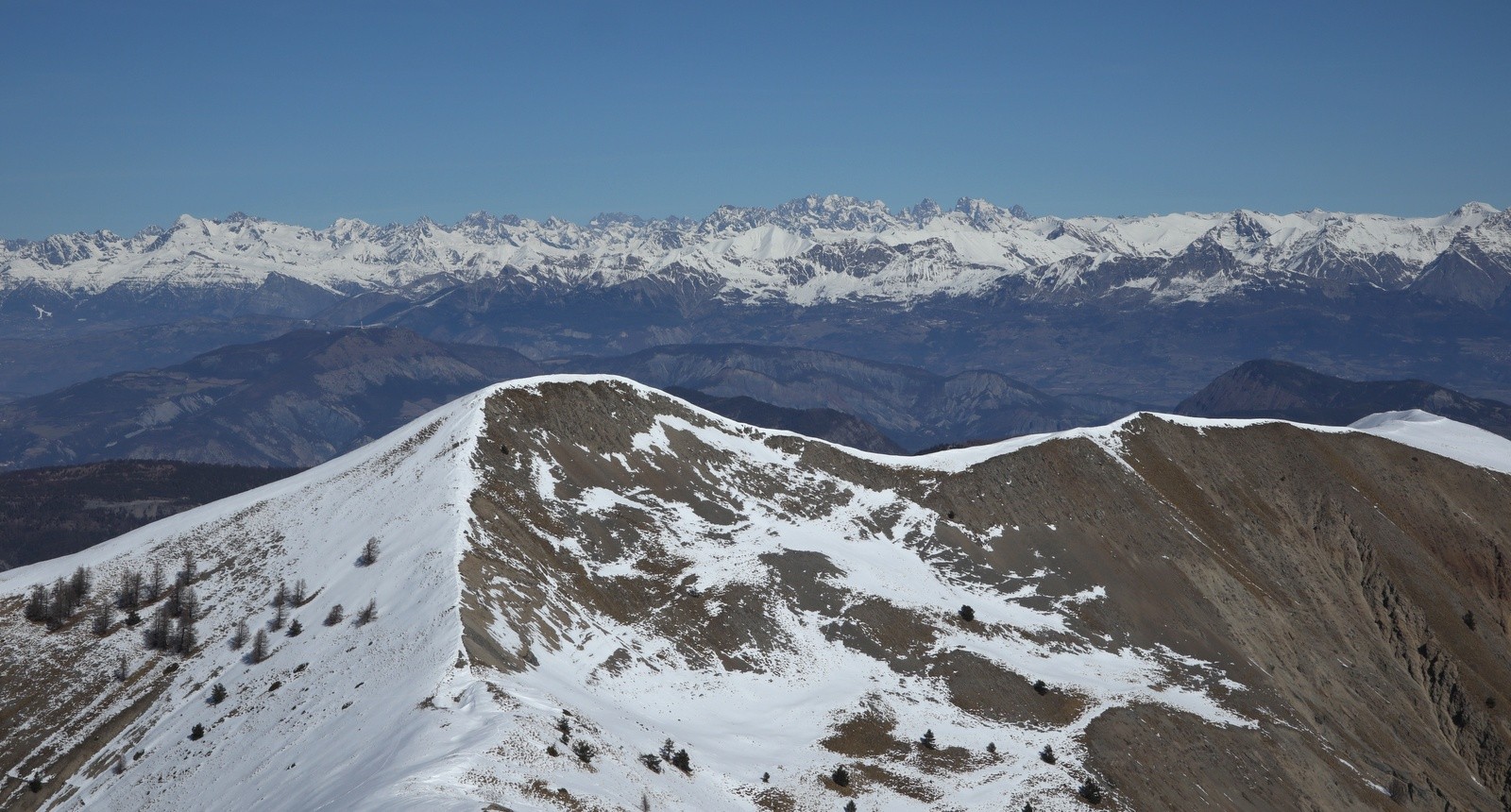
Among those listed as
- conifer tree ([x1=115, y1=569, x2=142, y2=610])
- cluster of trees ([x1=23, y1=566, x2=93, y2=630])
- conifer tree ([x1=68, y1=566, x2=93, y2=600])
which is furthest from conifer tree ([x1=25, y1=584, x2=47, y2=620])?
conifer tree ([x1=115, y1=569, x2=142, y2=610])

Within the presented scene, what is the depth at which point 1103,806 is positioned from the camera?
270 feet

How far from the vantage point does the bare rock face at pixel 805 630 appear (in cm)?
7988

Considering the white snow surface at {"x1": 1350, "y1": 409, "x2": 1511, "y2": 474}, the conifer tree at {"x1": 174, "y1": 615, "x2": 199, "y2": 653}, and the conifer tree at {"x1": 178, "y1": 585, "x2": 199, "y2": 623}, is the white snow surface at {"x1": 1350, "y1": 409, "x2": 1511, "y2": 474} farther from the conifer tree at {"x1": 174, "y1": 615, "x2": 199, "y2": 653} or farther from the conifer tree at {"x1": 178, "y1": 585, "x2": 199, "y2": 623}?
the conifer tree at {"x1": 174, "y1": 615, "x2": 199, "y2": 653}

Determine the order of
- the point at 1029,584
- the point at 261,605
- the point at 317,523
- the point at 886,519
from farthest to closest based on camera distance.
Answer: the point at 886,519 → the point at 1029,584 → the point at 317,523 → the point at 261,605

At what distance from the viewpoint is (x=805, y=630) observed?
106 metres

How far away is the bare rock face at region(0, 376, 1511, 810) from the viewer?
79.9 meters

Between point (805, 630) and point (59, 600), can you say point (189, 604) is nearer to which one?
point (59, 600)

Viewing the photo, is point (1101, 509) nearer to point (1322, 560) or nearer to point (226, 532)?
point (1322, 560)

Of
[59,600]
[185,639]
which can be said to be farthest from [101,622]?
[185,639]

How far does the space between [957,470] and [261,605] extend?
79082 millimetres

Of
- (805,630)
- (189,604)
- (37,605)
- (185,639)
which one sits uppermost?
(37,605)

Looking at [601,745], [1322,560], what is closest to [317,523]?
[601,745]

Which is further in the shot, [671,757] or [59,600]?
[59,600]

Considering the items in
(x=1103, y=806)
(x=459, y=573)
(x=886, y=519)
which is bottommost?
(x=1103, y=806)
